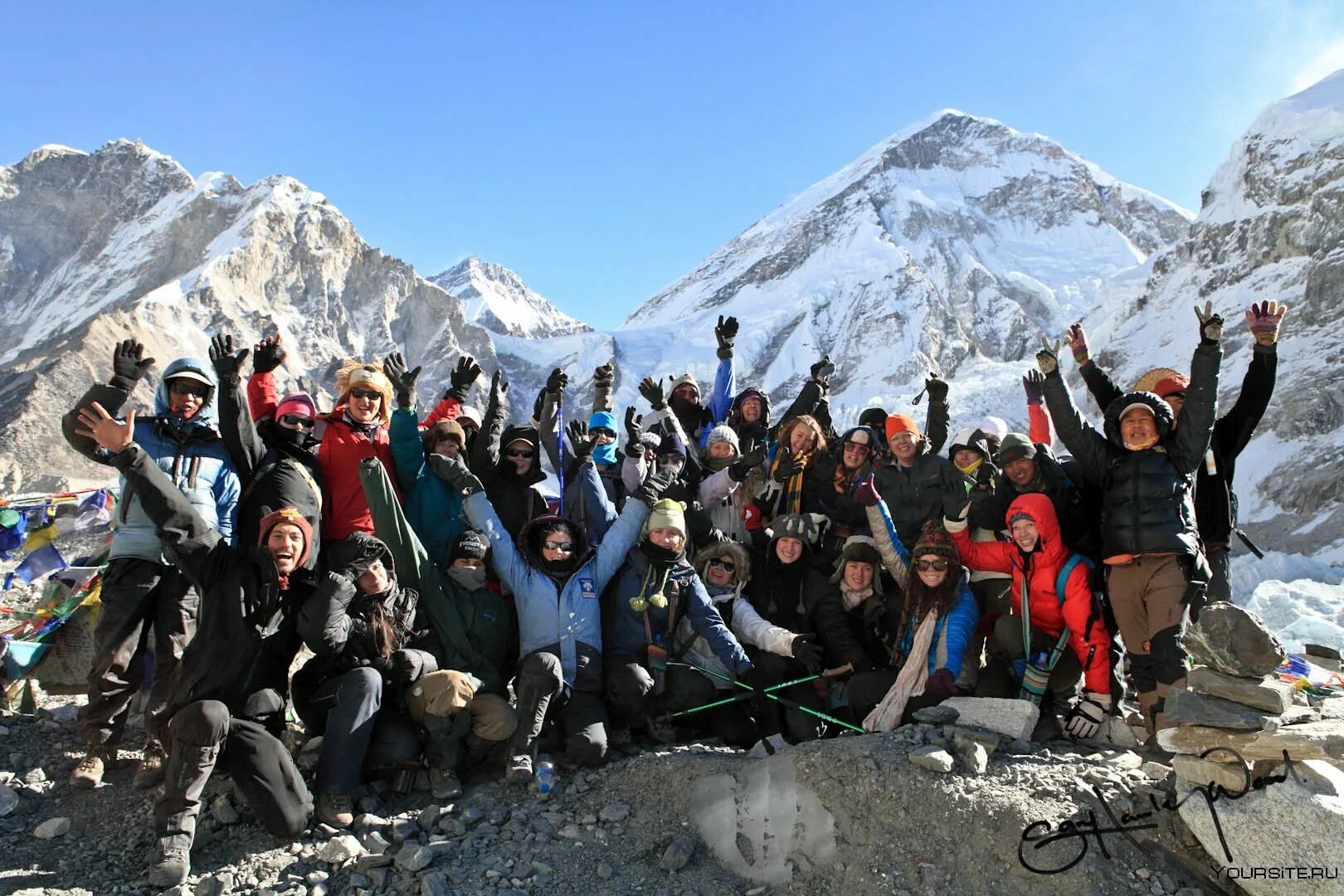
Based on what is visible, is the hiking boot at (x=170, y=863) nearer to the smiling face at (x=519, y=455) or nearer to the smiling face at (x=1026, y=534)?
the smiling face at (x=519, y=455)

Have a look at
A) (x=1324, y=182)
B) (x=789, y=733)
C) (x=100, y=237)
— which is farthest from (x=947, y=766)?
(x=100, y=237)

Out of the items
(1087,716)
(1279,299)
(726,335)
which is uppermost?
(1279,299)

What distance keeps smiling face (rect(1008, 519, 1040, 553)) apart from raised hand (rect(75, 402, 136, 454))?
4723 millimetres

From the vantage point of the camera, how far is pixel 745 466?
6344mm

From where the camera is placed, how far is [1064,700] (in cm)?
470

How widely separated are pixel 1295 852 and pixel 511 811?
341cm

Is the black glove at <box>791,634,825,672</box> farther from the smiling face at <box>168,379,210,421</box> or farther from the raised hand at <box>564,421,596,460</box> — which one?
the smiling face at <box>168,379,210,421</box>

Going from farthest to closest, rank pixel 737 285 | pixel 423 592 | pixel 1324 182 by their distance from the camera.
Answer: pixel 737 285 → pixel 1324 182 → pixel 423 592

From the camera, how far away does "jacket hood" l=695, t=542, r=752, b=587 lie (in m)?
5.35

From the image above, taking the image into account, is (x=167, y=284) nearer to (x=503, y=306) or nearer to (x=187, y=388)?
(x=187, y=388)

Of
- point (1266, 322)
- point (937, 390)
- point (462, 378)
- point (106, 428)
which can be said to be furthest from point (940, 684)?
point (106, 428)

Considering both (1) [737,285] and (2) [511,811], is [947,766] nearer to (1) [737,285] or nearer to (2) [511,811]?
(2) [511,811]

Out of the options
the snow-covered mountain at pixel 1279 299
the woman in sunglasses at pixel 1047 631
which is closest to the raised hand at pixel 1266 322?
the woman in sunglasses at pixel 1047 631

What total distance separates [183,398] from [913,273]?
121708mm
